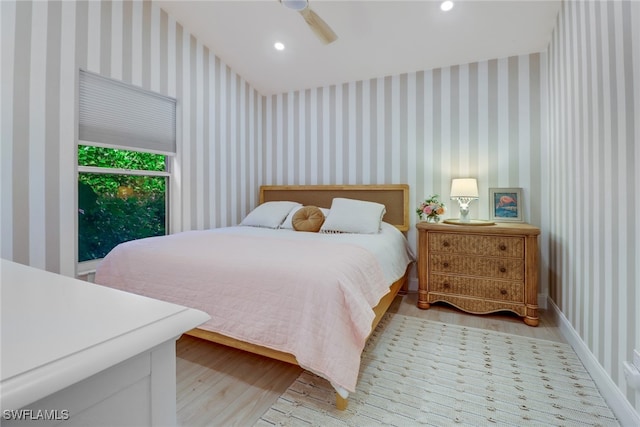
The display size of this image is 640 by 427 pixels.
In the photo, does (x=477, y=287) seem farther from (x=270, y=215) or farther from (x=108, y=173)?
(x=108, y=173)

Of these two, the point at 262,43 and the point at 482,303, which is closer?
the point at 482,303

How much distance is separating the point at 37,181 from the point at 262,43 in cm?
236

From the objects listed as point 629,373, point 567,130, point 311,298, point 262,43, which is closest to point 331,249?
point 311,298

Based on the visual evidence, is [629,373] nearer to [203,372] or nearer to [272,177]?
[203,372]

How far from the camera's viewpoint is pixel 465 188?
291cm

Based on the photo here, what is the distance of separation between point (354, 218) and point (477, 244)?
111 centimetres

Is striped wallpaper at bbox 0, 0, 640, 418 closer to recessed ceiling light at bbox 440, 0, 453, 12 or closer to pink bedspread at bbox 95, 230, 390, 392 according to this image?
recessed ceiling light at bbox 440, 0, 453, 12

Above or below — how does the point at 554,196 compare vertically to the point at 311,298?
above

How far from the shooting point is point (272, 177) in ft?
13.8

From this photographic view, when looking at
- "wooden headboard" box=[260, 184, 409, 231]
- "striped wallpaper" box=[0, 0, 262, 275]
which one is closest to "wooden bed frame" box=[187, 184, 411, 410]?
"wooden headboard" box=[260, 184, 409, 231]

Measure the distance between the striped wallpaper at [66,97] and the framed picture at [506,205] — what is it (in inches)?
120

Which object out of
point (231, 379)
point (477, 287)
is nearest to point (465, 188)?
point (477, 287)

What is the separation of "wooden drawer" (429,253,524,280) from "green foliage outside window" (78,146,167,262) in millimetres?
2767

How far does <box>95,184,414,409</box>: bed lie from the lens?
149 centimetres
